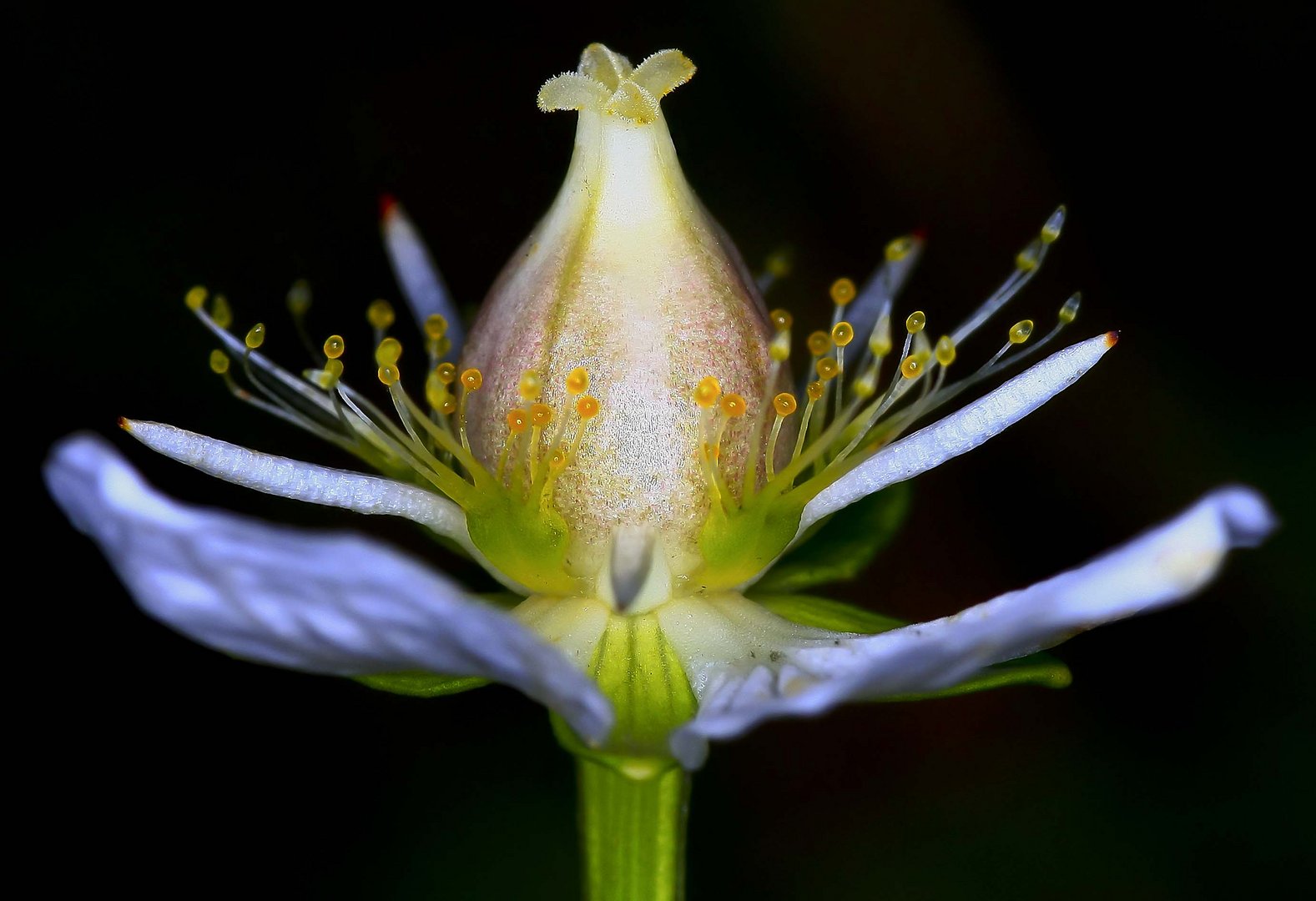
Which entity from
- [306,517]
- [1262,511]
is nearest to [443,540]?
[1262,511]

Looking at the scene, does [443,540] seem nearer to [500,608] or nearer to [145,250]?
[500,608]

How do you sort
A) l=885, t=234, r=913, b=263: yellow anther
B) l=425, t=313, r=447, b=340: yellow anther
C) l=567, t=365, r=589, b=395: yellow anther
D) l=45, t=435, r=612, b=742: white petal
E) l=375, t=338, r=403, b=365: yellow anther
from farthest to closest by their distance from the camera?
l=885, t=234, r=913, b=263: yellow anther
l=425, t=313, r=447, b=340: yellow anther
l=375, t=338, r=403, b=365: yellow anther
l=567, t=365, r=589, b=395: yellow anther
l=45, t=435, r=612, b=742: white petal

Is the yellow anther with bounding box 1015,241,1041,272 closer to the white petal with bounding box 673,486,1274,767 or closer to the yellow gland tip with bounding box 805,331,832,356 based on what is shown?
the yellow gland tip with bounding box 805,331,832,356

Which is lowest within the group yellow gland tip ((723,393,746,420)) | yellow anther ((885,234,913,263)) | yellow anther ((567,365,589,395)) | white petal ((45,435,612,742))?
white petal ((45,435,612,742))

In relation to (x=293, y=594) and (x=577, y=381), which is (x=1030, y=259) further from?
(x=293, y=594)

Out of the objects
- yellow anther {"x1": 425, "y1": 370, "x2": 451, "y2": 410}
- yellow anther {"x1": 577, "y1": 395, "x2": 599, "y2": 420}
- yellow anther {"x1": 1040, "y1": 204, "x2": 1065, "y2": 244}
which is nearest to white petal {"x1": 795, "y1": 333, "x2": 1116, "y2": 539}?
yellow anther {"x1": 1040, "y1": 204, "x2": 1065, "y2": 244}
